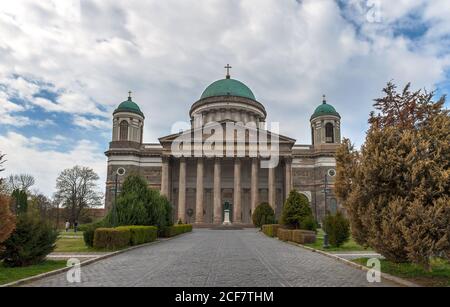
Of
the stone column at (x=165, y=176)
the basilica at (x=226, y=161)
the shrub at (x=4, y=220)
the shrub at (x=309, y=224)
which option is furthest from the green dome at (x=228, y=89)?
the shrub at (x=4, y=220)

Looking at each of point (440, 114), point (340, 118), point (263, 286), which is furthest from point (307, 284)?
point (340, 118)

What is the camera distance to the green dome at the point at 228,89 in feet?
212

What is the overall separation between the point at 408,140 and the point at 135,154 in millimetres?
51182

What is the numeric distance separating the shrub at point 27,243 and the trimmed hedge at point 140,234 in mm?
5288

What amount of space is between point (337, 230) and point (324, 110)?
143ft

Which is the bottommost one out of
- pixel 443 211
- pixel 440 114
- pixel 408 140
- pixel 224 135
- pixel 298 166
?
pixel 443 211

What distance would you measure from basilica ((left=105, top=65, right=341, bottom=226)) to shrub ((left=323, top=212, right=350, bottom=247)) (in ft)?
101

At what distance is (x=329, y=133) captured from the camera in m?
59.0

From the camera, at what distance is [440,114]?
9.42 metres

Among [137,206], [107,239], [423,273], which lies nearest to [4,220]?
[107,239]

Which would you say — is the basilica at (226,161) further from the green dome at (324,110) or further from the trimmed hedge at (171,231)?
the trimmed hedge at (171,231)

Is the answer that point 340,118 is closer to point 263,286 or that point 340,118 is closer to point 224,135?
point 224,135

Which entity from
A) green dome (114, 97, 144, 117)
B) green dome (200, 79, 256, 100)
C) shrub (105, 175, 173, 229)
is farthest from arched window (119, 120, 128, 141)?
shrub (105, 175, 173, 229)

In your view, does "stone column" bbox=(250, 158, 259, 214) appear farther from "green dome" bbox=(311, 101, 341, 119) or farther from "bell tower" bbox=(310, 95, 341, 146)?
"green dome" bbox=(311, 101, 341, 119)
